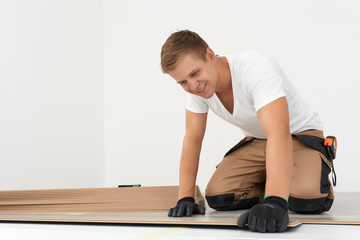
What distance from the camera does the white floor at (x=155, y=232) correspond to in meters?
1.36

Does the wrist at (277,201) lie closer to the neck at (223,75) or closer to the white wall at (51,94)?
the neck at (223,75)

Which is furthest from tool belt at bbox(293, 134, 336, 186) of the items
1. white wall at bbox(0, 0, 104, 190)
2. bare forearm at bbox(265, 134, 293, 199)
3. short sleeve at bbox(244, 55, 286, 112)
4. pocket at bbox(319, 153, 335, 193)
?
white wall at bbox(0, 0, 104, 190)

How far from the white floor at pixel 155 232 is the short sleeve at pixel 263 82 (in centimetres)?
51

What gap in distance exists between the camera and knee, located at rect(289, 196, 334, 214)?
2.04 meters

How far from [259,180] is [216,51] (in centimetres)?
227

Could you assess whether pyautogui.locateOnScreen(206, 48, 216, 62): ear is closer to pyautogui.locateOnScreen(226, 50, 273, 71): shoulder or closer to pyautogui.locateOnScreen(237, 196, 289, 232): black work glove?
pyautogui.locateOnScreen(226, 50, 273, 71): shoulder

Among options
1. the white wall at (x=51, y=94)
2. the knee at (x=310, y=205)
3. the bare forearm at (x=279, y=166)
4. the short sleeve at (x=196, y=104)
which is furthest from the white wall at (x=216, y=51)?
the bare forearm at (x=279, y=166)

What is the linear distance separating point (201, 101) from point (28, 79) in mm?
2438

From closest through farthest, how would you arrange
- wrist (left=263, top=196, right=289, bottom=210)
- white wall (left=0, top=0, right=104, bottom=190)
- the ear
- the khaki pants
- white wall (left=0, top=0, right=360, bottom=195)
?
wrist (left=263, top=196, right=289, bottom=210) < the ear < the khaki pants < white wall (left=0, top=0, right=104, bottom=190) < white wall (left=0, top=0, right=360, bottom=195)

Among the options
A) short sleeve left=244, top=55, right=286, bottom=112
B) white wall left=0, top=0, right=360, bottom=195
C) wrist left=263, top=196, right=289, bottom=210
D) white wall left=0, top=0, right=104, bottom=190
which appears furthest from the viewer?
white wall left=0, top=0, right=360, bottom=195

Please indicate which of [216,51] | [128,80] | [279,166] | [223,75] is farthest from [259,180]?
[128,80]

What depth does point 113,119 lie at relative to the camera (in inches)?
198

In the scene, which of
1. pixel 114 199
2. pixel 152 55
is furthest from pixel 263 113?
pixel 152 55

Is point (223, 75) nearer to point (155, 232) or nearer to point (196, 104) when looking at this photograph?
point (196, 104)
